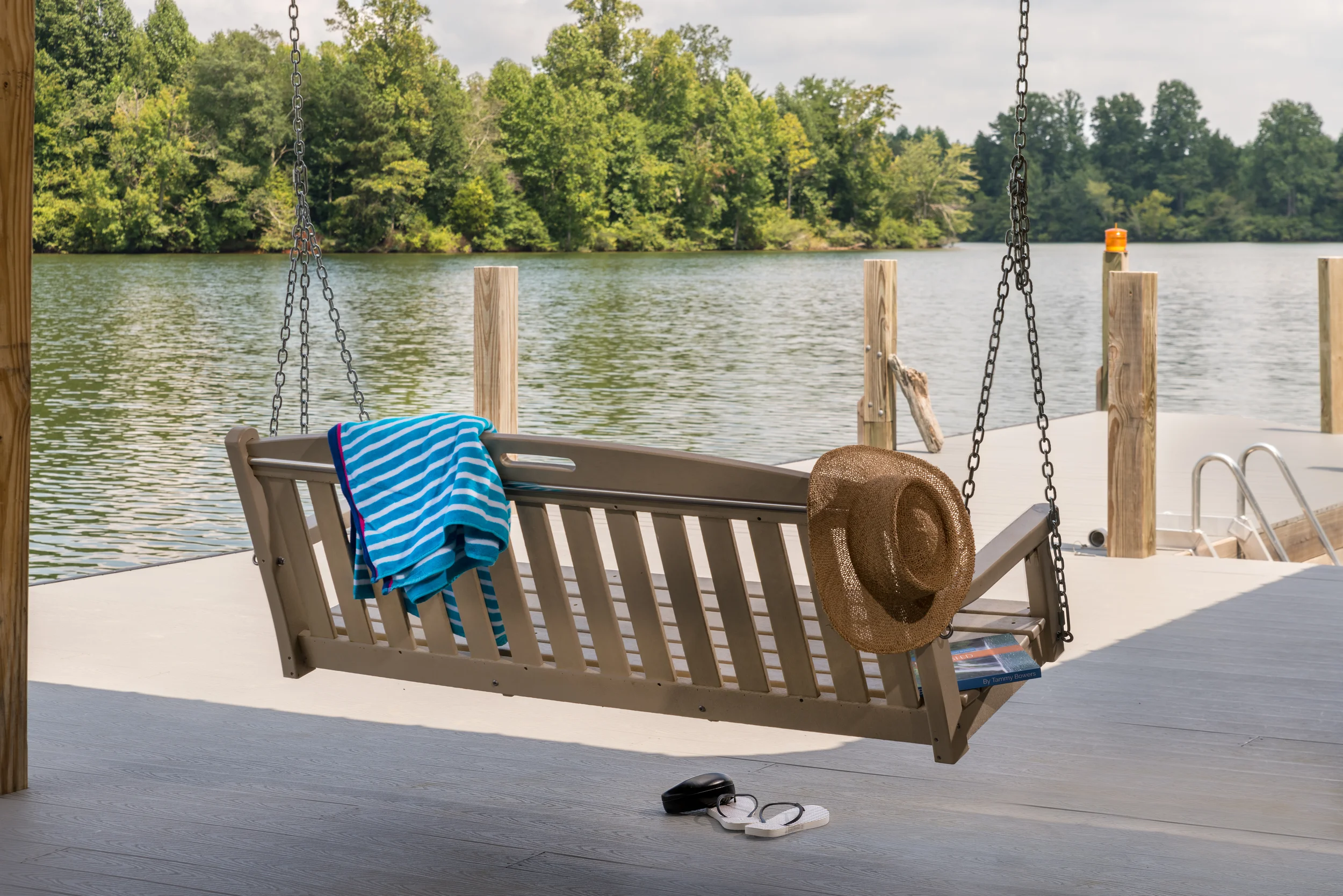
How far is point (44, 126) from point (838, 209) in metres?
38.4

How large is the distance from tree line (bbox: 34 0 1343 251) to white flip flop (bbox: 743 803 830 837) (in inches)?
1835

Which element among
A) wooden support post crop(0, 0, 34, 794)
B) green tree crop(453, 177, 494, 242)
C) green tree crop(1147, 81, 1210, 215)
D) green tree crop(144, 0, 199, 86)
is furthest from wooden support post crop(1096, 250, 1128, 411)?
green tree crop(1147, 81, 1210, 215)

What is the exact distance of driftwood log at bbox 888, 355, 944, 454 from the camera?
9.93m

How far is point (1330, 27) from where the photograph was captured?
82.9m

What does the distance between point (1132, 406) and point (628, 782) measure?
10.6 feet

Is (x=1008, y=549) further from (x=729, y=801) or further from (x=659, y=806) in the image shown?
(x=659, y=806)

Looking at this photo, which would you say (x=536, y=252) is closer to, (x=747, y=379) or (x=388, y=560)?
(x=747, y=379)

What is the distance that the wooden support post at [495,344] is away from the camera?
7223mm

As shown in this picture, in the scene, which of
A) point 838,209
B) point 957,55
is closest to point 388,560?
point 838,209

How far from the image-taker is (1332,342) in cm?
1059

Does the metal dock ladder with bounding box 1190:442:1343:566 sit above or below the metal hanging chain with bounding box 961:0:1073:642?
below

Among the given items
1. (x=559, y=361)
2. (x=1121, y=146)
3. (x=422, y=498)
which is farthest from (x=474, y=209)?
(x=422, y=498)

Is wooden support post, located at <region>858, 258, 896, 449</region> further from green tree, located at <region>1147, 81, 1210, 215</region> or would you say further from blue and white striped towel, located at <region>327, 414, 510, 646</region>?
green tree, located at <region>1147, 81, 1210, 215</region>

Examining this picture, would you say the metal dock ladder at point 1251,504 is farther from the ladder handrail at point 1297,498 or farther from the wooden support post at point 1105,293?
the wooden support post at point 1105,293
